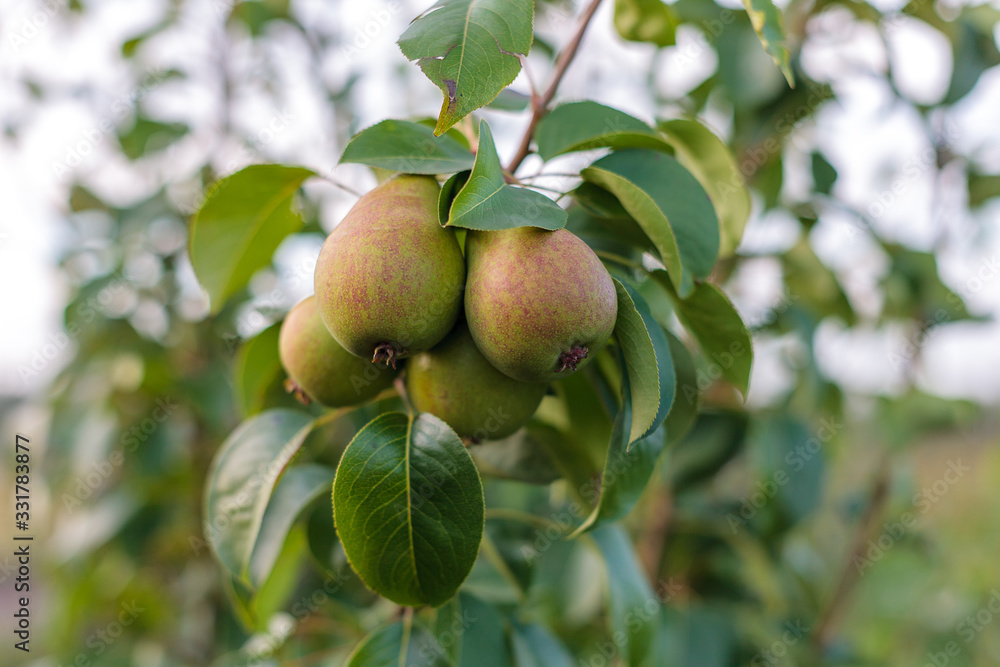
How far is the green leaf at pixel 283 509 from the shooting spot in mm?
938

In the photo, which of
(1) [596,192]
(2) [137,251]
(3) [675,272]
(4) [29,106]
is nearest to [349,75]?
(2) [137,251]

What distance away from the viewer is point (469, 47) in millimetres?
615

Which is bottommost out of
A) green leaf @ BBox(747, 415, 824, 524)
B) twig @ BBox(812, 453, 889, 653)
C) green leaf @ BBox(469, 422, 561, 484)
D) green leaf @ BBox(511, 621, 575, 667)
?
twig @ BBox(812, 453, 889, 653)

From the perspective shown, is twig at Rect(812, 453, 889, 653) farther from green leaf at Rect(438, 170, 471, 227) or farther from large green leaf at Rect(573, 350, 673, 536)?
green leaf at Rect(438, 170, 471, 227)

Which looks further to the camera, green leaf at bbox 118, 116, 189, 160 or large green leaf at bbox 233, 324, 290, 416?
green leaf at bbox 118, 116, 189, 160

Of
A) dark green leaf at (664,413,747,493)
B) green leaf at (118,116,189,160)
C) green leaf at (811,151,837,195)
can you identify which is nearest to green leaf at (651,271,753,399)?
dark green leaf at (664,413,747,493)

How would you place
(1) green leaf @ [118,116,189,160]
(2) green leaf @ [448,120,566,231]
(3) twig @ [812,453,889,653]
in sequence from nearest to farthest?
(2) green leaf @ [448,120,566,231], (3) twig @ [812,453,889,653], (1) green leaf @ [118,116,189,160]

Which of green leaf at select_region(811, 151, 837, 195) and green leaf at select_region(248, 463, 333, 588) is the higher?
green leaf at select_region(811, 151, 837, 195)

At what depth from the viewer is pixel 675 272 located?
694 mm

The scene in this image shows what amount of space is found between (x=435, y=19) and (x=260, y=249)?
0.47 meters

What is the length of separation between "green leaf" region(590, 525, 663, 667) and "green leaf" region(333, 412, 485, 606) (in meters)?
0.39

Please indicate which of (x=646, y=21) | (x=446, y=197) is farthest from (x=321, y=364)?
(x=646, y=21)

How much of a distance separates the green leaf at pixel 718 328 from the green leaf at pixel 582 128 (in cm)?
17

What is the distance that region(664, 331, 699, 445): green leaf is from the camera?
2.76 feet
